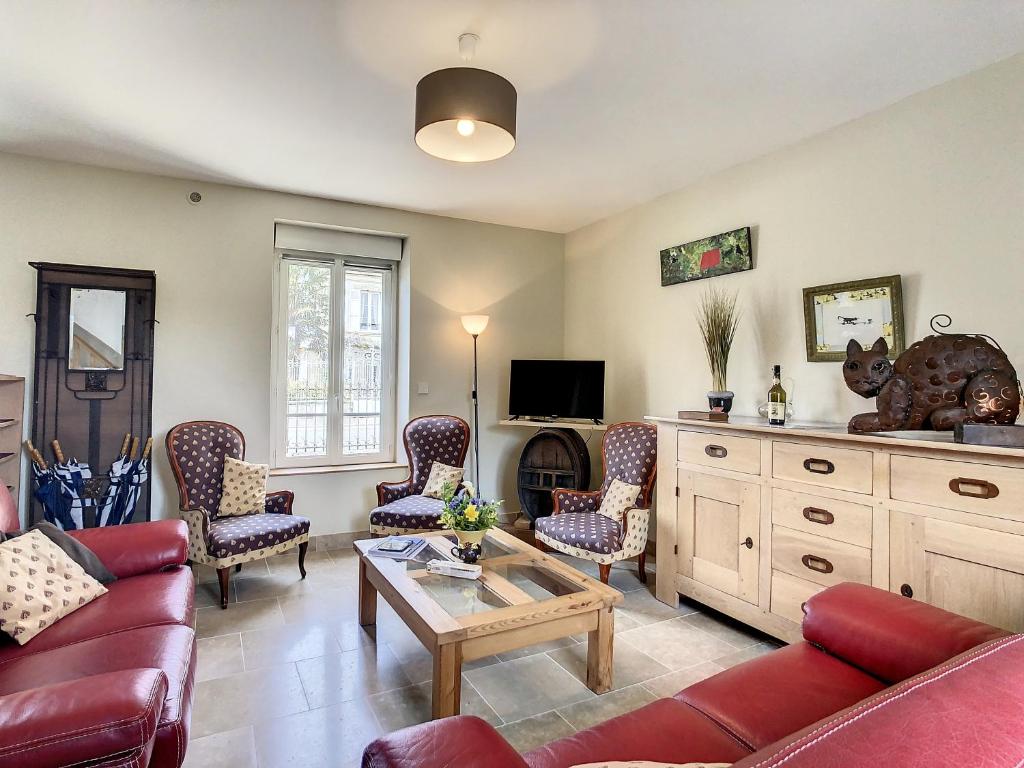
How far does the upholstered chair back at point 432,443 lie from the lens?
427 cm

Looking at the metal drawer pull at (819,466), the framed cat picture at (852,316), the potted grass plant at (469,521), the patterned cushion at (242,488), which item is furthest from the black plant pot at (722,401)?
the patterned cushion at (242,488)

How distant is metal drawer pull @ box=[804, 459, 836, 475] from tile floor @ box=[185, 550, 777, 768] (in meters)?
0.94

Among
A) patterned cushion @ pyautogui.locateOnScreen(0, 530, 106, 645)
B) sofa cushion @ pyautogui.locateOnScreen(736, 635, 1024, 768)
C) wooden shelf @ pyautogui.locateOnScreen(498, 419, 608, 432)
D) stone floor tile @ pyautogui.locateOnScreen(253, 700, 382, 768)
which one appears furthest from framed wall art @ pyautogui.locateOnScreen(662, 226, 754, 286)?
patterned cushion @ pyautogui.locateOnScreen(0, 530, 106, 645)

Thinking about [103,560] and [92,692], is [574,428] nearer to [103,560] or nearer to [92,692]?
[103,560]

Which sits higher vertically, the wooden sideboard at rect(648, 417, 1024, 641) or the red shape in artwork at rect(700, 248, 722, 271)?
the red shape in artwork at rect(700, 248, 722, 271)

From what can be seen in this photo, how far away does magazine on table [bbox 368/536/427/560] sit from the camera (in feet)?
8.87

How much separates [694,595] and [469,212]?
129 inches

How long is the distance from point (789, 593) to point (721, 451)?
752mm

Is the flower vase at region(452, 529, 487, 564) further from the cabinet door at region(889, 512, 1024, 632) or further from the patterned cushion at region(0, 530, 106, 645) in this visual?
the cabinet door at region(889, 512, 1024, 632)

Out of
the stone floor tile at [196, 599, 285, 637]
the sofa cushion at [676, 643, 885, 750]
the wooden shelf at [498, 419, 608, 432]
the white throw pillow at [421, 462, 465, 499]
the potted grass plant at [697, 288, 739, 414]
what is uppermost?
the potted grass plant at [697, 288, 739, 414]

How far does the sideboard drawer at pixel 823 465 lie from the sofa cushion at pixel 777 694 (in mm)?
930

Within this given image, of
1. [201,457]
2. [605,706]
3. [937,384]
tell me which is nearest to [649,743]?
[605,706]

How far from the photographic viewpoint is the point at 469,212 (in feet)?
14.8

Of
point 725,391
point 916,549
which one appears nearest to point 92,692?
point 916,549
